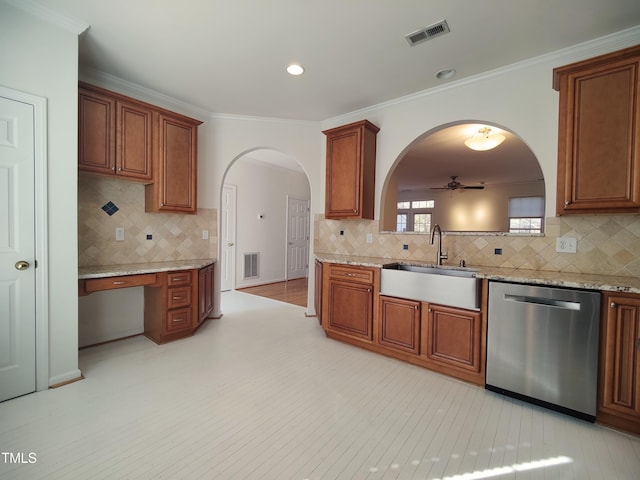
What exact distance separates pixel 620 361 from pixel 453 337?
962mm

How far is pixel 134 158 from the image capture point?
9.68 feet

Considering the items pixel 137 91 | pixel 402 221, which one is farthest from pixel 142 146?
pixel 402 221

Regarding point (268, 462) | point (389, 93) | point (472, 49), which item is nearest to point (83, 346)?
point (268, 462)

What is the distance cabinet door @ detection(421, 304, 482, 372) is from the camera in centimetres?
231

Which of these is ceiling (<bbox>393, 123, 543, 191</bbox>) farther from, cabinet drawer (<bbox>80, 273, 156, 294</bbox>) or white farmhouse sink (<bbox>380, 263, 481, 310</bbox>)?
cabinet drawer (<bbox>80, 273, 156, 294</bbox>)

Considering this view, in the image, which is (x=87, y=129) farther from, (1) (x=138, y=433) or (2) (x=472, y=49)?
(2) (x=472, y=49)

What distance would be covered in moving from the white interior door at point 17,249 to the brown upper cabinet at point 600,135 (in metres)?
3.80

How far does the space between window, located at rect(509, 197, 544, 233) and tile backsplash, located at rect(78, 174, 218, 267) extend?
27.4 ft

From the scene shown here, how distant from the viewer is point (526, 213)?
27.0 feet

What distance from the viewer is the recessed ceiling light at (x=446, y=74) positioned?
274 cm

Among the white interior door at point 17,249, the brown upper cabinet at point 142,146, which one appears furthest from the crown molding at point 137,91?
the white interior door at point 17,249

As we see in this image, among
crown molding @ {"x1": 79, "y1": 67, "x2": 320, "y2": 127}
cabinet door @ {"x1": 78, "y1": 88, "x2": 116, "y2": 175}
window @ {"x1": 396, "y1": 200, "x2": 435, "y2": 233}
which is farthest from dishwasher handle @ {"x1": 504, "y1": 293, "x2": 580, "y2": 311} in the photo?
window @ {"x1": 396, "y1": 200, "x2": 435, "y2": 233}

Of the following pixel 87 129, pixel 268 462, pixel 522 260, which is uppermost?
pixel 87 129

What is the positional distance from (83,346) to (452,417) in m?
3.37
